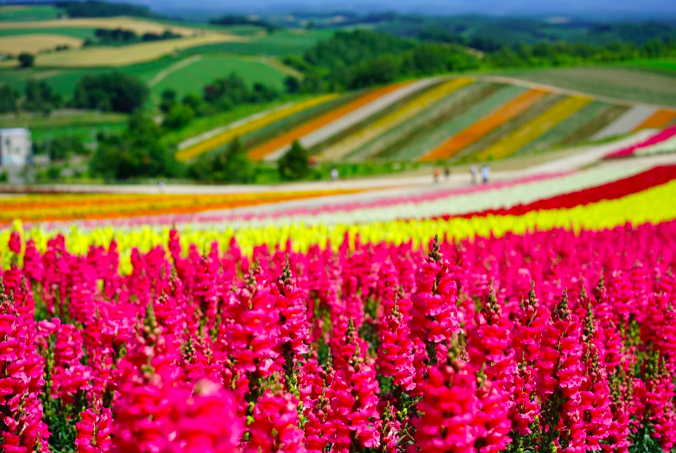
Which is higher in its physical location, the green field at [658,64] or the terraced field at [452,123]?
the green field at [658,64]

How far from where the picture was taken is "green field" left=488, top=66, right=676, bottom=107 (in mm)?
89562

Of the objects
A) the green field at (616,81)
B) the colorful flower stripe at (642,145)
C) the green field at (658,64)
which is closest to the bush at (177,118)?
the green field at (616,81)

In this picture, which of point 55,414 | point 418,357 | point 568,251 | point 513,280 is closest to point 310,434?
point 418,357

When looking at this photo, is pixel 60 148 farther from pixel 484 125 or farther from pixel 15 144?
pixel 484 125

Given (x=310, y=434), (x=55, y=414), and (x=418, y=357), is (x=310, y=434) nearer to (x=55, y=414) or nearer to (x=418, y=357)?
(x=418, y=357)

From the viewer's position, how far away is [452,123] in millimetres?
84312

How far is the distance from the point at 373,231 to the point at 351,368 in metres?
12.8

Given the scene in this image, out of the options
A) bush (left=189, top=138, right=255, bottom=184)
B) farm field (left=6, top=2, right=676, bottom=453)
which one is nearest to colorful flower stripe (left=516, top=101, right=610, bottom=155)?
farm field (left=6, top=2, right=676, bottom=453)

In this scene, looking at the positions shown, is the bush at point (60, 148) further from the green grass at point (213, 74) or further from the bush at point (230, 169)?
the bush at point (230, 169)

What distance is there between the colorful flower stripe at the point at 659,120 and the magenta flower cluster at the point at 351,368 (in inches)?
2721

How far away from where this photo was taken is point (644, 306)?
11672 millimetres

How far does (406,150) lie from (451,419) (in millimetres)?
73262

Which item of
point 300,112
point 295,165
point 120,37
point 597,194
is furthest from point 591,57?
point 120,37

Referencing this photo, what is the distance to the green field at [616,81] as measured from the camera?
89562 mm
